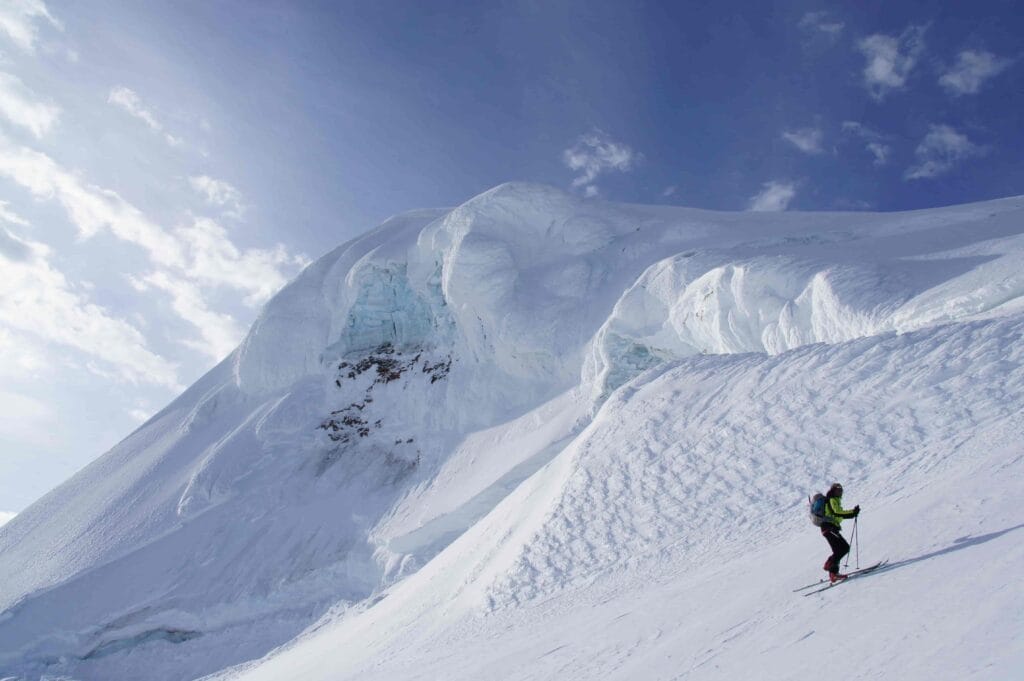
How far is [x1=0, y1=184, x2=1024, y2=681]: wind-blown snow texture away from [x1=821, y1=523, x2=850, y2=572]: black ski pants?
38 centimetres

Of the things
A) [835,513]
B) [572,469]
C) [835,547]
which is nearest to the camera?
[835,547]

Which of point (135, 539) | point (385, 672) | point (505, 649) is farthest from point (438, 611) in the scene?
point (135, 539)

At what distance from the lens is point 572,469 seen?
13.9 m

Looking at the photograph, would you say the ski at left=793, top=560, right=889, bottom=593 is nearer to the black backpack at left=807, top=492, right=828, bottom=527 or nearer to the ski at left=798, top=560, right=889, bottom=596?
the ski at left=798, top=560, right=889, bottom=596

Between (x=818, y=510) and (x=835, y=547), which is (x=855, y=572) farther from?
(x=818, y=510)

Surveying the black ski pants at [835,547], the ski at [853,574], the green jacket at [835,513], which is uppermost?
the green jacket at [835,513]

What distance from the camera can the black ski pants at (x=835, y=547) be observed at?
242 inches

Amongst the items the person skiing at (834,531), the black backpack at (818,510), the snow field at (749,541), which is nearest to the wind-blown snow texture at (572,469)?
the snow field at (749,541)

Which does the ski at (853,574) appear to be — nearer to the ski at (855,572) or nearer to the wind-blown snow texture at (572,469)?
the ski at (855,572)

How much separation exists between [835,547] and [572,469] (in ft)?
25.9

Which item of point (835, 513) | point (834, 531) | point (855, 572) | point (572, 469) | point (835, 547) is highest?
point (572, 469)

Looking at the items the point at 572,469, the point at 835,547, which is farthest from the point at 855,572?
the point at 572,469

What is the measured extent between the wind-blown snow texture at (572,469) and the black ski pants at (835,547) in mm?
378

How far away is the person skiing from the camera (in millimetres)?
6137
